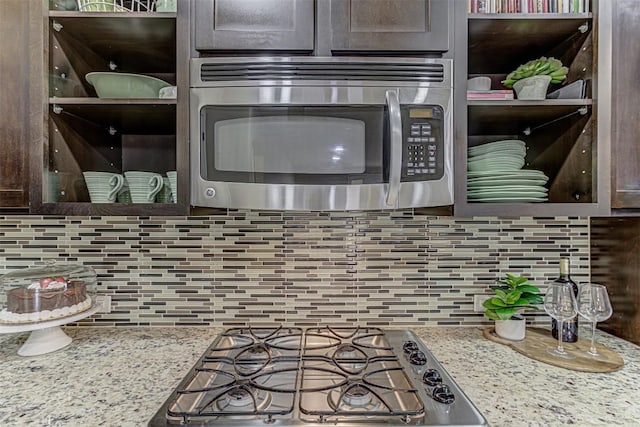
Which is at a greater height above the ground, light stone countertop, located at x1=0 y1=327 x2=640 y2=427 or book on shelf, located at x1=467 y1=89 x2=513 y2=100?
book on shelf, located at x1=467 y1=89 x2=513 y2=100

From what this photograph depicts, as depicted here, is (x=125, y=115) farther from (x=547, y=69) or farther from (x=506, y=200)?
(x=547, y=69)

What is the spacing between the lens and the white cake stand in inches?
44.4

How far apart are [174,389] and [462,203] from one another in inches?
38.5

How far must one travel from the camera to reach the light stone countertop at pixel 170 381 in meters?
0.85

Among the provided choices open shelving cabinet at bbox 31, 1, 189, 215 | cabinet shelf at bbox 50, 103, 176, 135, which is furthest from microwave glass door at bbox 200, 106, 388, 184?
cabinet shelf at bbox 50, 103, 176, 135

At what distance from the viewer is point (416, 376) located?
102cm

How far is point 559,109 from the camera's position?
113 cm

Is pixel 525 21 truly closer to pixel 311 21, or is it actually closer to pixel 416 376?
pixel 311 21

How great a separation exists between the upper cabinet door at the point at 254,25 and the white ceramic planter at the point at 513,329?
3.79 ft

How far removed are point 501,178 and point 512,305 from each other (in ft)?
1.51

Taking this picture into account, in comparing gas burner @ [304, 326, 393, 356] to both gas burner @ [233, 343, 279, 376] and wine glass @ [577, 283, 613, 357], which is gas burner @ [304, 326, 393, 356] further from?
wine glass @ [577, 283, 613, 357]

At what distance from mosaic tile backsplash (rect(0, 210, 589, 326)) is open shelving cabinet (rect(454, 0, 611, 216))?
292 millimetres

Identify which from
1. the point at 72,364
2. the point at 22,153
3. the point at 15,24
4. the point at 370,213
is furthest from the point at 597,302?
the point at 15,24

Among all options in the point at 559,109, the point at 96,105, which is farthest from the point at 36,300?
the point at 559,109
